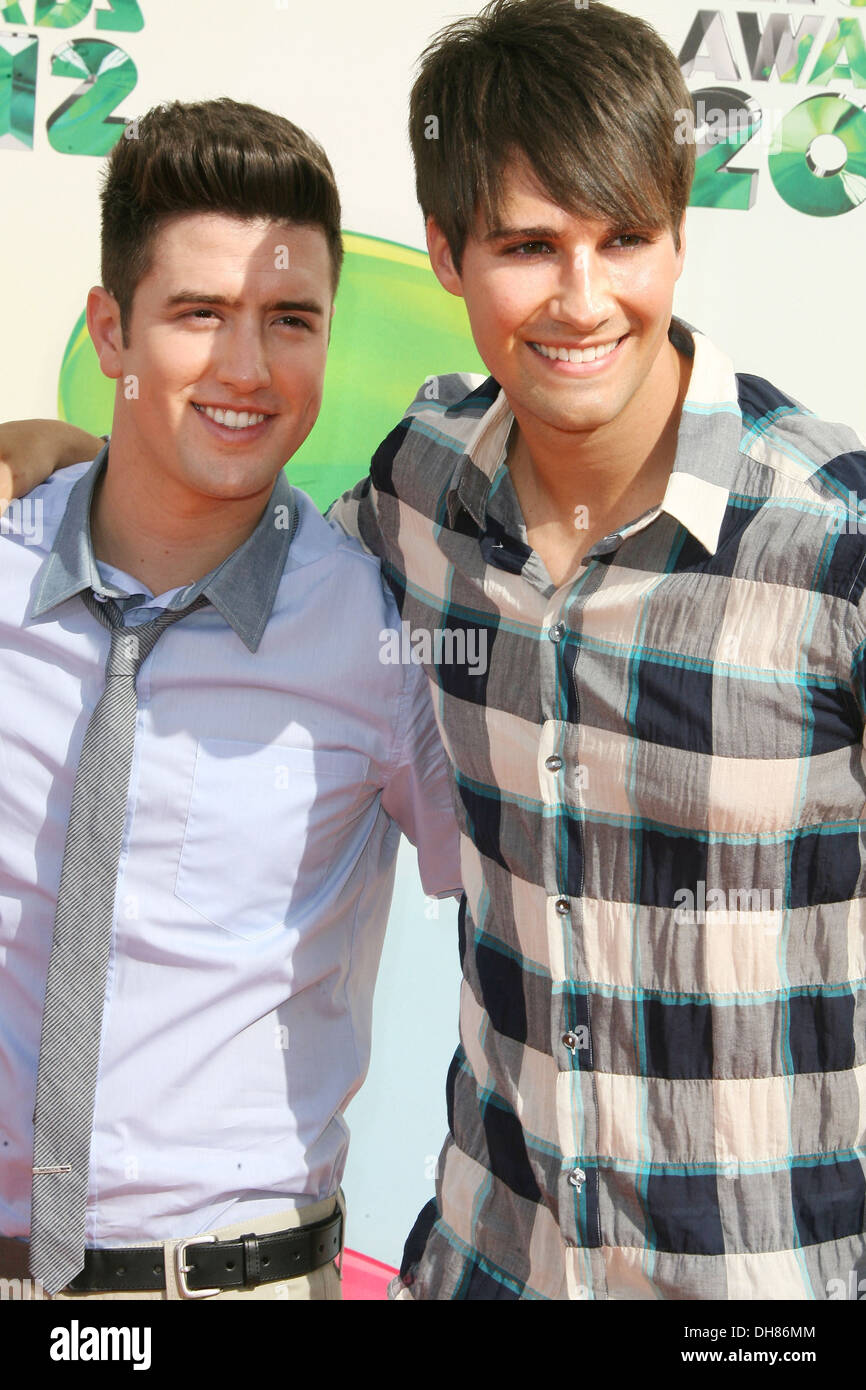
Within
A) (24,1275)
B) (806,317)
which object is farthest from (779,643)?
(806,317)

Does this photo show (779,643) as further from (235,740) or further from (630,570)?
(235,740)

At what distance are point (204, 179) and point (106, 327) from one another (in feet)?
0.73

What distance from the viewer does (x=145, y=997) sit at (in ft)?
4.83

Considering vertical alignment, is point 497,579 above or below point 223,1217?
above

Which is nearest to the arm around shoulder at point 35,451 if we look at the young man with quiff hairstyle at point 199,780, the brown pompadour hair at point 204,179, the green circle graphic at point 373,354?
the young man with quiff hairstyle at point 199,780

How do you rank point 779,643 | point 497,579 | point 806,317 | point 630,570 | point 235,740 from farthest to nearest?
1. point 806,317
2. point 235,740
3. point 497,579
4. point 630,570
5. point 779,643

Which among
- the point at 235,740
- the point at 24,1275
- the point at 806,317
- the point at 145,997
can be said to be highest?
the point at 806,317

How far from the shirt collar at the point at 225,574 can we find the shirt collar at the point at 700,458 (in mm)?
252

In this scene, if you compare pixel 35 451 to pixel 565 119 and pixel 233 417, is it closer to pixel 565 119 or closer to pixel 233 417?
pixel 233 417

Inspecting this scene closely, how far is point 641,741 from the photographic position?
1.27 m

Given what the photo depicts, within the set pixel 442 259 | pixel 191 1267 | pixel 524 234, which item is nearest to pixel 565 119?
pixel 524 234

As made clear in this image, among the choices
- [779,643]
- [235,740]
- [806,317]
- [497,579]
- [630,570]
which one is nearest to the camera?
[779,643]

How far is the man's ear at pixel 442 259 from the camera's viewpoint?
4.76 feet
